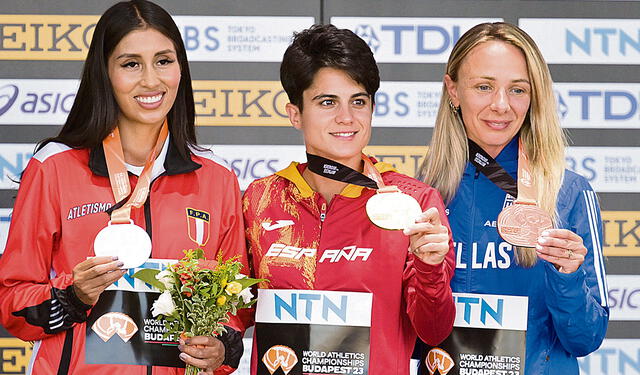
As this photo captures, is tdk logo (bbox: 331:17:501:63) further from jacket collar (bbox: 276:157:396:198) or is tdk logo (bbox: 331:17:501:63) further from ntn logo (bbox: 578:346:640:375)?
ntn logo (bbox: 578:346:640:375)

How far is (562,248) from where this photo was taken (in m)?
2.37

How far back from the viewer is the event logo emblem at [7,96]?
4215 mm

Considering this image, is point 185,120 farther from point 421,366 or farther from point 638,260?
point 638,260

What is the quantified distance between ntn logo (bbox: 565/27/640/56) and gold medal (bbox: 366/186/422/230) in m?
2.22

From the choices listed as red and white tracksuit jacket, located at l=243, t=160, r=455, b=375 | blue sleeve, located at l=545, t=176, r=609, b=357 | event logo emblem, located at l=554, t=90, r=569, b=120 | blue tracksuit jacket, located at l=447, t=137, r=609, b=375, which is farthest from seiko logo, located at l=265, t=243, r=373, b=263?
event logo emblem, located at l=554, t=90, r=569, b=120

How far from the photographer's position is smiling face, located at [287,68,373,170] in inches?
102

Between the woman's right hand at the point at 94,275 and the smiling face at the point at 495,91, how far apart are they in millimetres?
1247

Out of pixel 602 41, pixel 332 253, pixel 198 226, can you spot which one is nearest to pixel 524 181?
pixel 332 253

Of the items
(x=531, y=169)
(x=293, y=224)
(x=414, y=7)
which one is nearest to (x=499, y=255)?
(x=531, y=169)

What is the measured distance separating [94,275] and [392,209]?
879 millimetres

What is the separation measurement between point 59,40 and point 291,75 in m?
2.03

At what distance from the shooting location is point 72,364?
96.6 inches

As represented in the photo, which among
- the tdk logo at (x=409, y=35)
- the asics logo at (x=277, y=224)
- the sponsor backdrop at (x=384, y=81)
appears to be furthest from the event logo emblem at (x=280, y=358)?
the tdk logo at (x=409, y=35)

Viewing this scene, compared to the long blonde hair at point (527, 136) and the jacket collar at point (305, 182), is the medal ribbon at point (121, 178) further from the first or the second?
the long blonde hair at point (527, 136)
